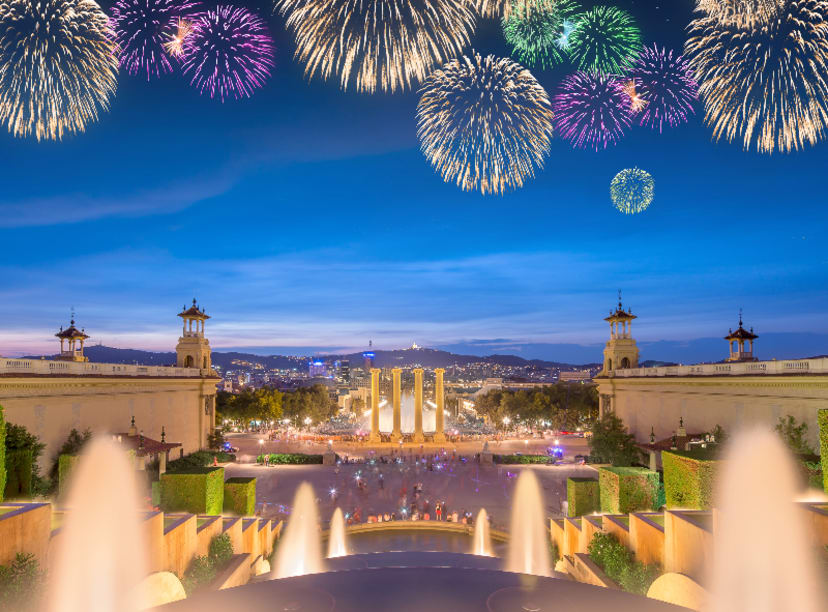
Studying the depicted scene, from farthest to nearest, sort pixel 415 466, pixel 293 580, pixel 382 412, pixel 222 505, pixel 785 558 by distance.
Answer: pixel 382 412 < pixel 415 466 < pixel 222 505 < pixel 785 558 < pixel 293 580

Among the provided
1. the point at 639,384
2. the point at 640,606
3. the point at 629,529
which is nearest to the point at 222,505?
the point at 629,529

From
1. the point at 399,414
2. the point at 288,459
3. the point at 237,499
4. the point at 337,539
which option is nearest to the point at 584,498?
the point at 337,539

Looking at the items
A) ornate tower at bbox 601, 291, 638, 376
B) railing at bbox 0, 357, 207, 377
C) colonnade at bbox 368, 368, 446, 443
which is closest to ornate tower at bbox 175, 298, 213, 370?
railing at bbox 0, 357, 207, 377

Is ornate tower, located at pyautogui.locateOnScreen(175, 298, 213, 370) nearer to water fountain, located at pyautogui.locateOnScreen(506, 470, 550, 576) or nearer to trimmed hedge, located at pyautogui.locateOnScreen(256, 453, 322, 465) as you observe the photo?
trimmed hedge, located at pyautogui.locateOnScreen(256, 453, 322, 465)

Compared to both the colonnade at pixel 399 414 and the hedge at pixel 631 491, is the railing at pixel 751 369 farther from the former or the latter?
the colonnade at pixel 399 414

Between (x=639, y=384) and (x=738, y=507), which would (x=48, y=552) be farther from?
(x=639, y=384)

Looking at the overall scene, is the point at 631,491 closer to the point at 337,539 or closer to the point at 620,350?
the point at 337,539
